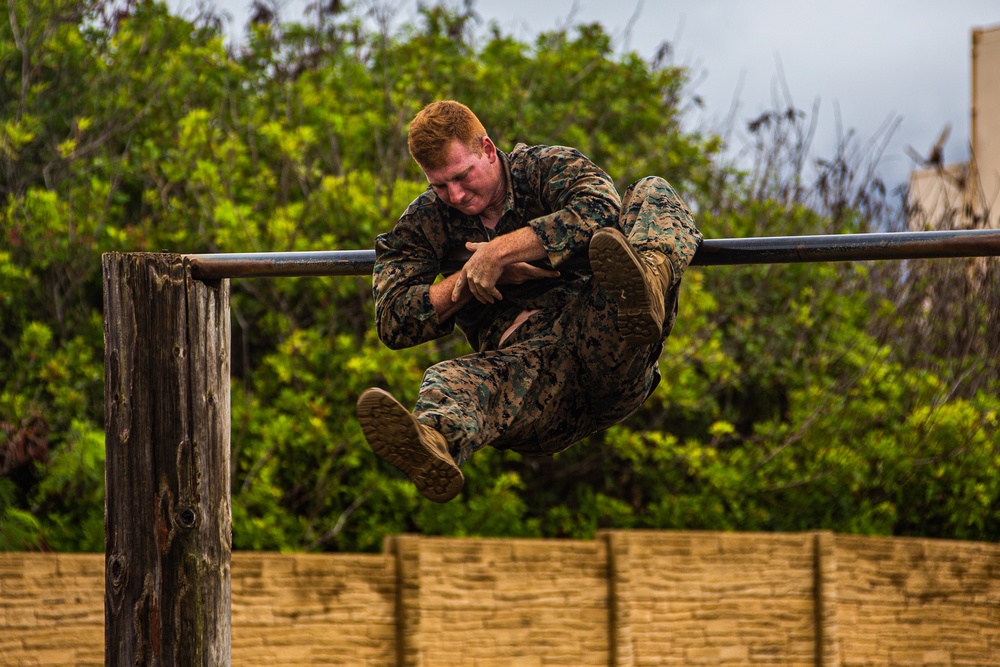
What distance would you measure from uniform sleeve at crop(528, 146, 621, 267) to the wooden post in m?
1.10

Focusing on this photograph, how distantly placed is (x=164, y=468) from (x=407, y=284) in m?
0.91

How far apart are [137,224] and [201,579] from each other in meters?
5.29

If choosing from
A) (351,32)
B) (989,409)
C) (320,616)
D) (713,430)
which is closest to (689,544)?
(713,430)

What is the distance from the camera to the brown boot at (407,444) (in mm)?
3111

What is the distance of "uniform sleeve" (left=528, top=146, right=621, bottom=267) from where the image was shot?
11.8 ft

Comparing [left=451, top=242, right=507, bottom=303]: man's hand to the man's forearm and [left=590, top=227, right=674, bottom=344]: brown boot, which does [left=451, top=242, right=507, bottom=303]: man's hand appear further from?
[left=590, top=227, right=674, bottom=344]: brown boot

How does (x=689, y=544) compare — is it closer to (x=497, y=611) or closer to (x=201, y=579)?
(x=497, y=611)

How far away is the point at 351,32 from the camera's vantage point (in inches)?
372

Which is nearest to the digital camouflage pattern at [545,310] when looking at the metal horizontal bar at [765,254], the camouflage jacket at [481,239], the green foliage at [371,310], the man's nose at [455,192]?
the camouflage jacket at [481,239]

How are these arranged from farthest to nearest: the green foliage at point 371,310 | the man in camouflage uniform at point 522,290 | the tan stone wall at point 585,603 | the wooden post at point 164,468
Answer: the green foliage at point 371,310 → the tan stone wall at point 585,603 → the wooden post at point 164,468 → the man in camouflage uniform at point 522,290

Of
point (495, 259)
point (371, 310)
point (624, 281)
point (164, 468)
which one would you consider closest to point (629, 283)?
point (624, 281)

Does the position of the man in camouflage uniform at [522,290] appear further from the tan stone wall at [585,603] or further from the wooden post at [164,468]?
the tan stone wall at [585,603]

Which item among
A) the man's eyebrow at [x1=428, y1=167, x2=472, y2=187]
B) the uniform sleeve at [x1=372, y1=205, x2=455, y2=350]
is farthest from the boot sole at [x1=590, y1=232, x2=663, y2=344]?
the uniform sleeve at [x1=372, y1=205, x2=455, y2=350]

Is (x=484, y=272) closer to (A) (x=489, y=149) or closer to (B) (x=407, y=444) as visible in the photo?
(A) (x=489, y=149)
